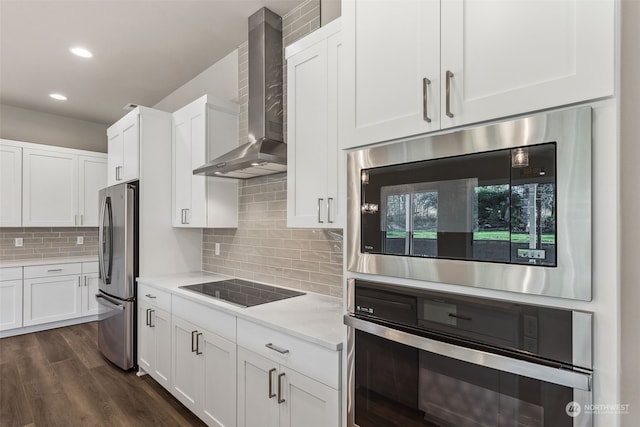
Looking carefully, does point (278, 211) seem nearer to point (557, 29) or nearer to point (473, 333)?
point (473, 333)

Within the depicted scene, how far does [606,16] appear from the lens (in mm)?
776

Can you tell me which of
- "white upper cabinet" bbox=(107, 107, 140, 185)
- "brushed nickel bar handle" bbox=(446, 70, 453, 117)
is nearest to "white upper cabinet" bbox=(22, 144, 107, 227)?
"white upper cabinet" bbox=(107, 107, 140, 185)

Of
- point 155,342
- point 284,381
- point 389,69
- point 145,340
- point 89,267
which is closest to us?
point 389,69

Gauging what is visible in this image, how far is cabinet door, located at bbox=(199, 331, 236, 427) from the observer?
1.96 meters

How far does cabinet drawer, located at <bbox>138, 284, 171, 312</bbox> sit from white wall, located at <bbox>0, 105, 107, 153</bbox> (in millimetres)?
3284

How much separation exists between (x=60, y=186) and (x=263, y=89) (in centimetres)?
371

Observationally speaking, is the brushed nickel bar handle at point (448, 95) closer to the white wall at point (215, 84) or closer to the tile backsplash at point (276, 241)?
the tile backsplash at point (276, 241)

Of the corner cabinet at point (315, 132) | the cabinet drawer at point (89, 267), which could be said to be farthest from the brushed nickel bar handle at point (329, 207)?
the cabinet drawer at point (89, 267)

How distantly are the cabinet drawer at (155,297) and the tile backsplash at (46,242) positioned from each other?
108 inches

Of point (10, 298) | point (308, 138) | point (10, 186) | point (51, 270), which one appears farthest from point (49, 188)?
point (308, 138)

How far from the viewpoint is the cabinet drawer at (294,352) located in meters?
1.42

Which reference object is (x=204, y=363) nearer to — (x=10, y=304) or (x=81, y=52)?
(x=81, y=52)

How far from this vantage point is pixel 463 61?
1016 mm

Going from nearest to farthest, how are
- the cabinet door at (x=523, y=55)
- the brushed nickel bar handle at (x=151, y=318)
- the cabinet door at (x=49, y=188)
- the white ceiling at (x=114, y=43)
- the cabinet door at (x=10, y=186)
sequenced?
the cabinet door at (x=523, y=55) < the white ceiling at (x=114, y=43) < the brushed nickel bar handle at (x=151, y=318) < the cabinet door at (x=10, y=186) < the cabinet door at (x=49, y=188)
